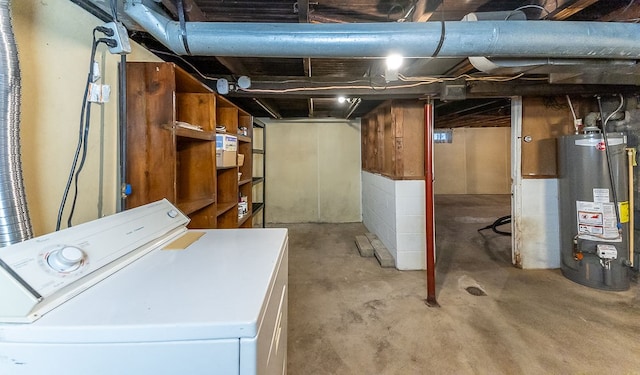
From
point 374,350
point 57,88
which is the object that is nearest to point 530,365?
point 374,350

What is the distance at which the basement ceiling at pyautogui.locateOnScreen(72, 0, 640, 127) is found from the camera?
149 centimetres

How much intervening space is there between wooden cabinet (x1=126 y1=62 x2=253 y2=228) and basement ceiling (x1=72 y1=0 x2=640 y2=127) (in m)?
0.27

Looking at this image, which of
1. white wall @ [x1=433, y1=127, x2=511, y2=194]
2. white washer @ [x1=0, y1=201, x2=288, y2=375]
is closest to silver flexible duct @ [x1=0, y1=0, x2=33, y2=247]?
white washer @ [x1=0, y1=201, x2=288, y2=375]

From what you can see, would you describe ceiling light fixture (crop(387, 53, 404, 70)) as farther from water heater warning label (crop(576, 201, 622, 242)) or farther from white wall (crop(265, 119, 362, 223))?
white wall (crop(265, 119, 362, 223))

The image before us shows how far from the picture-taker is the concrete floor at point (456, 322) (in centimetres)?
164

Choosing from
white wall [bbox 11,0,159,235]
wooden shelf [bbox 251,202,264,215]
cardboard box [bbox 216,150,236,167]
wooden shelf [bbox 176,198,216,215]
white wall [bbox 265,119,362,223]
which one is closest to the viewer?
white wall [bbox 11,0,159,235]

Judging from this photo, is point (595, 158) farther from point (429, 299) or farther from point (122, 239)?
point (122, 239)

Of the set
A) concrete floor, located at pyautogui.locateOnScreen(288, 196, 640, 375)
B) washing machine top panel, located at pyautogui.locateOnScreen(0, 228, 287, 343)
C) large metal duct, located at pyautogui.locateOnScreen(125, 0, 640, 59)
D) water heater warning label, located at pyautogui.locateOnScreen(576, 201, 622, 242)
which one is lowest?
concrete floor, located at pyautogui.locateOnScreen(288, 196, 640, 375)

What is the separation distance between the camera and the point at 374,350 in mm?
1758

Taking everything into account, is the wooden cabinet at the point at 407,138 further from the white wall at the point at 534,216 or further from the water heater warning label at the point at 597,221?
the water heater warning label at the point at 597,221

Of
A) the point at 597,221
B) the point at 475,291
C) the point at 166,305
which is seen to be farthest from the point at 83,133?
the point at 597,221

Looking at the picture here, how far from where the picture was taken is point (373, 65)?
8.02 feet

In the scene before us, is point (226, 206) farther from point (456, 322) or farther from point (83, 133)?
point (456, 322)

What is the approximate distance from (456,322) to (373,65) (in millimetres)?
2242
